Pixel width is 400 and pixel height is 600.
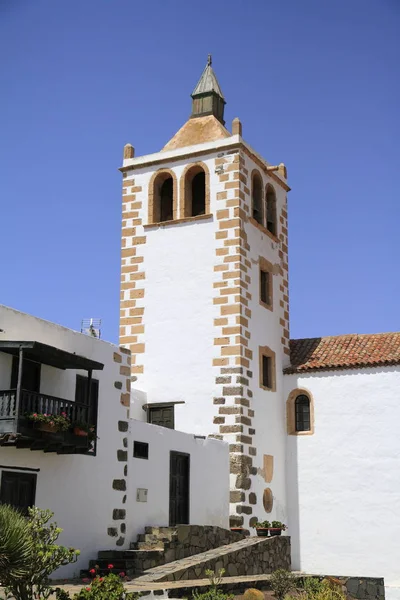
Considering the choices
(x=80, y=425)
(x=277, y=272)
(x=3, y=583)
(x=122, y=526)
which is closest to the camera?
(x=3, y=583)

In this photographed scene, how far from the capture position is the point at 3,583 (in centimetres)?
1139

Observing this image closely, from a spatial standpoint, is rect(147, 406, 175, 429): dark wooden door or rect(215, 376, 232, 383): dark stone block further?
rect(147, 406, 175, 429): dark wooden door

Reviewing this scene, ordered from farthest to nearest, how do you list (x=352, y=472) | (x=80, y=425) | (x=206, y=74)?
(x=206, y=74) < (x=352, y=472) < (x=80, y=425)

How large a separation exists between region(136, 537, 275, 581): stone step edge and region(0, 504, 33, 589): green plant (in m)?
5.50

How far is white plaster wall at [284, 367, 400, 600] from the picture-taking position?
76.8ft

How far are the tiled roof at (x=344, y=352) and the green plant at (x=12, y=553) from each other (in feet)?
49.2

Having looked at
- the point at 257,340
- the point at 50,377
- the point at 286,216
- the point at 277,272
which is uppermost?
the point at 286,216

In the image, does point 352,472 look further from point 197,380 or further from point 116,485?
point 116,485

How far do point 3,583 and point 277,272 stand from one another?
1723 cm

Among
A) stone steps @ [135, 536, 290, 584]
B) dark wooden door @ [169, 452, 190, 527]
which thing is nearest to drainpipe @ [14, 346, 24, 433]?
stone steps @ [135, 536, 290, 584]

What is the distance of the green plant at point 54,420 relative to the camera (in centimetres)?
1547

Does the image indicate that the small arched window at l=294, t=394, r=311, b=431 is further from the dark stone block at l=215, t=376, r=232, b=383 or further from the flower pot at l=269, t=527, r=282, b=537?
the flower pot at l=269, t=527, r=282, b=537

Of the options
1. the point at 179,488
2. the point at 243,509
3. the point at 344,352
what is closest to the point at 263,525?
the point at 243,509

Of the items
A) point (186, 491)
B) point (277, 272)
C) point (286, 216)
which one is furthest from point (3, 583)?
point (286, 216)
